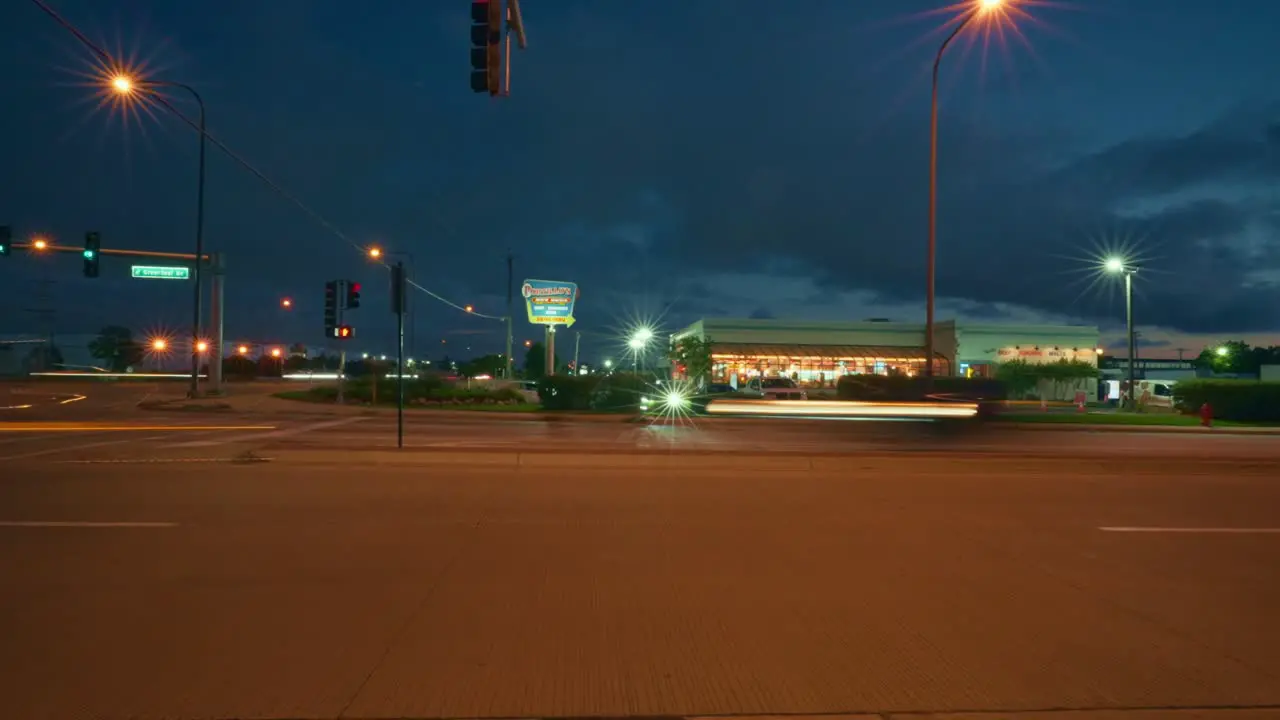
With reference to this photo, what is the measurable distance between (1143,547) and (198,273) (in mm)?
34109

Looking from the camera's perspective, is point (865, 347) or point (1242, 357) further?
point (1242, 357)

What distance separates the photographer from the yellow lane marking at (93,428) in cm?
2055

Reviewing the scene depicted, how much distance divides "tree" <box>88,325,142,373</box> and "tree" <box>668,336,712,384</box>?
7256cm

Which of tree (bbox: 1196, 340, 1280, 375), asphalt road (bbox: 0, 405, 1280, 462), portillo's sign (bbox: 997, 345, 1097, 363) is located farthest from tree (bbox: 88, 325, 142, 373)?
tree (bbox: 1196, 340, 1280, 375)

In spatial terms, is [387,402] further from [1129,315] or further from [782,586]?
[1129,315]

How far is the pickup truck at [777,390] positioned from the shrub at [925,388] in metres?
13.3

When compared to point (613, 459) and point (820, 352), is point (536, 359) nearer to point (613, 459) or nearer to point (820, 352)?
point (820, 352)

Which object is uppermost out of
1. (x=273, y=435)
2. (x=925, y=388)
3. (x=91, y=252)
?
(x=91, y=252)

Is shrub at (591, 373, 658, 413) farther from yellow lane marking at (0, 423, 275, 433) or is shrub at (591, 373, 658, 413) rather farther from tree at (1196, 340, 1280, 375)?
tree at (1196, 340, 1280, 375)

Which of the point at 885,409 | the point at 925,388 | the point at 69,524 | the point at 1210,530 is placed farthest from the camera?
the point at 885,409

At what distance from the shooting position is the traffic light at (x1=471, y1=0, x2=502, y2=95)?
1066 centimetres

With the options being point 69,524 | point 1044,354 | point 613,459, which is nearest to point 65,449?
point 69,524

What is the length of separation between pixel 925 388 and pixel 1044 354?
4456 centimetres

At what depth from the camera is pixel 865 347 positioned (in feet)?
198
